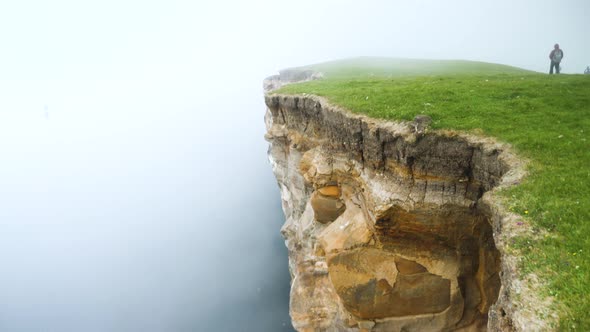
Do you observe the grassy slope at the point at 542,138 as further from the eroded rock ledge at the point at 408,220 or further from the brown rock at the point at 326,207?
the brown rock at the point at 326,207

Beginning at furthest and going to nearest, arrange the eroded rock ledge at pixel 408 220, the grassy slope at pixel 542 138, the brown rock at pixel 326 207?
the brown rock at pixel 326 207
the eroded rock ledge at pixel 408 220
the grassy slope at pixel 542 138

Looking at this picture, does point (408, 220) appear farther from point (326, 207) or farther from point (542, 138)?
point (326, 207)

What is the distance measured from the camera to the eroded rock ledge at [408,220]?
1154cm

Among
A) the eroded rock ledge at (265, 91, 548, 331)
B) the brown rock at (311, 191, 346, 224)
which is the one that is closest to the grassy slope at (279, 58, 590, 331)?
the eroded rock ledge at (265, 91, 548, 331)

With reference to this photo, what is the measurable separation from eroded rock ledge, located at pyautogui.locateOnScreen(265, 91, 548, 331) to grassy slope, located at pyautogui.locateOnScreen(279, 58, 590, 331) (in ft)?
2.26

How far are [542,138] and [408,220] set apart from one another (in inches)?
210

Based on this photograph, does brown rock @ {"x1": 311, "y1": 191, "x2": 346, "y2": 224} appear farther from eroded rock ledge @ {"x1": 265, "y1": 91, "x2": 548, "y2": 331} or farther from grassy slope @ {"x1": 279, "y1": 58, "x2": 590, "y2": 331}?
grassy slope @ {"x1": 279, "y1": 58, "x2": 590, "y2": 331}

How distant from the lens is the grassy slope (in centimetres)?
630

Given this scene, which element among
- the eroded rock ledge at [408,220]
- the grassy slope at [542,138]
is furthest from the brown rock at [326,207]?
the grassy slope at [542,138]

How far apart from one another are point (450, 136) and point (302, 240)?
12759 millimetres

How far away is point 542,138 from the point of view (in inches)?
409

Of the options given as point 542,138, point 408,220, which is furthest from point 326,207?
point 542,138

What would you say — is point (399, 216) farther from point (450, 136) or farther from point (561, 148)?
point (561, 148)

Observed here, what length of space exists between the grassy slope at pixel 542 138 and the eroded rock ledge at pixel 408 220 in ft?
2.26
